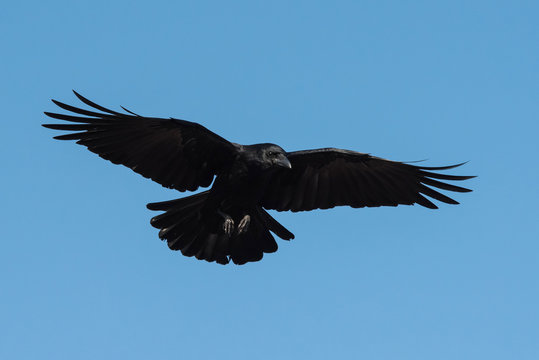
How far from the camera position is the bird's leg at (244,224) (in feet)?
43.0

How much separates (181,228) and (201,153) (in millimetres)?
1298

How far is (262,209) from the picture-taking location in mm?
13828

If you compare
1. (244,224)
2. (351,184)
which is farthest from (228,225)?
(351,184)

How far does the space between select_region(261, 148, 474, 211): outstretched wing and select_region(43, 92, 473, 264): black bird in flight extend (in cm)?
2

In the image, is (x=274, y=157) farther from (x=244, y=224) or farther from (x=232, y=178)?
(x=244, y=224)

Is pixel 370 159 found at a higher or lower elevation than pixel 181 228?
higher

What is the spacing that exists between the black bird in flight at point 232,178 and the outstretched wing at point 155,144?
0.01 meters

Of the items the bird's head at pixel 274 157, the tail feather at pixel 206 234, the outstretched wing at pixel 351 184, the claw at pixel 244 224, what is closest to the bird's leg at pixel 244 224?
the claw at pixel 244 224

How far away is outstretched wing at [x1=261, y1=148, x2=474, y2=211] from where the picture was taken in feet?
45.4

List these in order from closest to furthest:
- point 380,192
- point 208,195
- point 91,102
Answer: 1. point 91,102
2. point 208,195
3. point 380,192

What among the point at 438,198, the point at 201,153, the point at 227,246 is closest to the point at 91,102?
the point at 201,153

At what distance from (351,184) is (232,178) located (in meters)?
2.26

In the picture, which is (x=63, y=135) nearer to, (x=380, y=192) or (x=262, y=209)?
(x=262, y=209)

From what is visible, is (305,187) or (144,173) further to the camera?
(305,187)
